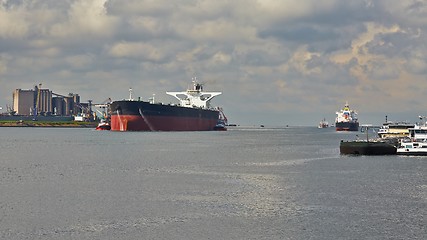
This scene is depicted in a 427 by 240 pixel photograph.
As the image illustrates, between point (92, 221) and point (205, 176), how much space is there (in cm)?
2517

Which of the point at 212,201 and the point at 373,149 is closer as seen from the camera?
the point at 212,201

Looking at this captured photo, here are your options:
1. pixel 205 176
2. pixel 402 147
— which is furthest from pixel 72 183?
pixel 402 147

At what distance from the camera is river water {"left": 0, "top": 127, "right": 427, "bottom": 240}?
108 feet

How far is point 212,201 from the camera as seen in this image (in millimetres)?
42531

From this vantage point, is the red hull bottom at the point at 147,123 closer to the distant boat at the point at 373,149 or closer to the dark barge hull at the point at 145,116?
the dark barge hull at the point at 145,116

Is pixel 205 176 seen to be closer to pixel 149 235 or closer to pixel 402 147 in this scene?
pixel 149 235

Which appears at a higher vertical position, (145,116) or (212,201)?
(145,116)

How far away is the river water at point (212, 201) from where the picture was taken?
3291cm

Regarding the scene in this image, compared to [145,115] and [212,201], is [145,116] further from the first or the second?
[212,201]

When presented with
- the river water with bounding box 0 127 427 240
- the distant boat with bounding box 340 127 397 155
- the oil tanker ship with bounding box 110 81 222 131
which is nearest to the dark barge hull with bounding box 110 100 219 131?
the oil tanker ship with bounding box 110 81 222 131

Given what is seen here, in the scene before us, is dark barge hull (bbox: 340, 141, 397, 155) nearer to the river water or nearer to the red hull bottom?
the river water

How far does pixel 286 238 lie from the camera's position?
31.3 metres

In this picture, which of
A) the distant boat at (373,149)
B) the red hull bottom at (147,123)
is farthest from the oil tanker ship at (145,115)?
the distant boat at (373,149)

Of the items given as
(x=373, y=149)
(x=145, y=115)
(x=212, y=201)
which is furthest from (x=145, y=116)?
(x=212, y=201)
